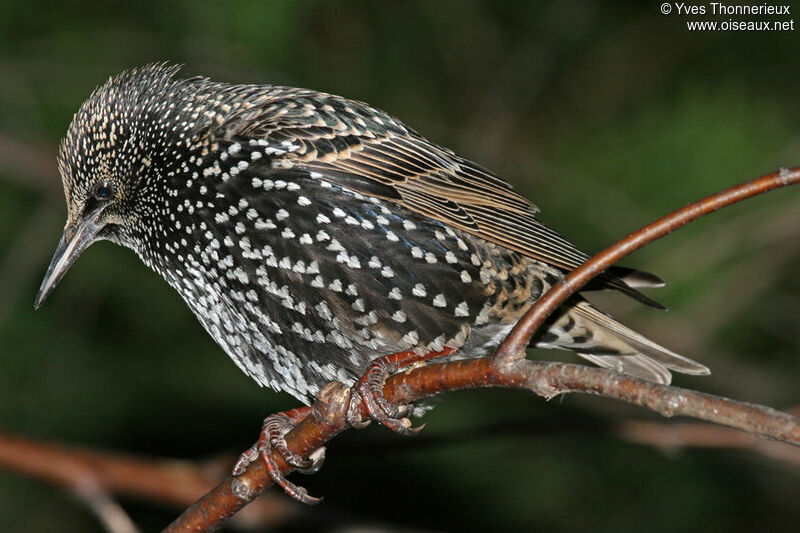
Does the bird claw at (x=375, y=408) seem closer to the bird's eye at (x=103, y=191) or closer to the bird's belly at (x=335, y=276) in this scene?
the bird's belly at (x=335, y=276)

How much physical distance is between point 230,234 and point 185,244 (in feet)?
0.66

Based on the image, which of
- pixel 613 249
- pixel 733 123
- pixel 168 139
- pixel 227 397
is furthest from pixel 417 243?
pixel 227 397

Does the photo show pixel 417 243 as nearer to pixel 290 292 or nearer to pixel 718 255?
pixel 290 292

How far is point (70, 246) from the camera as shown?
3275mm

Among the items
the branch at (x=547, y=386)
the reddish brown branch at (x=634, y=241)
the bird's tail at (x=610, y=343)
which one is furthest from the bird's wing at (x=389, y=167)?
the reddish brown branch at (x=634, y=241)

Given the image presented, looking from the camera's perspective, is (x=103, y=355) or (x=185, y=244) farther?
(x=103, y=355)

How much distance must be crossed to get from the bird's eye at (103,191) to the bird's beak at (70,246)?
0.04 m

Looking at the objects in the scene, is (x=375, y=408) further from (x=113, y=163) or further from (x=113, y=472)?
(x=113, y=472)

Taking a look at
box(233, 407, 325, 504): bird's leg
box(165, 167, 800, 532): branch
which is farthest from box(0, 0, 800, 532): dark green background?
box(165, 167, 800, 532): branch

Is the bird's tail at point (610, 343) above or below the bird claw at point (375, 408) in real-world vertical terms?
above

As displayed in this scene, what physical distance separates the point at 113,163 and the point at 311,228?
84 centimetres

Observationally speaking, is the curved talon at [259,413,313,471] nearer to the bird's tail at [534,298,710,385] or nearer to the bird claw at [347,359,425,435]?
the bird claw at [347,359,425,435]

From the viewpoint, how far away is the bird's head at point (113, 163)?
3.27 meters

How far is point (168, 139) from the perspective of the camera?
127 inches
